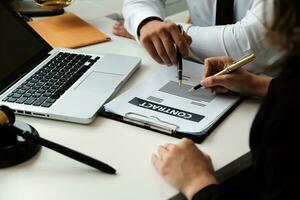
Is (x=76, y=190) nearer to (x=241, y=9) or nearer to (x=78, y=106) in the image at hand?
(x=78, y=106)

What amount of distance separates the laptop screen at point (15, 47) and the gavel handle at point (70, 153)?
0.77 feet

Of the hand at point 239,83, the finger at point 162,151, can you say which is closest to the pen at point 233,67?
the hand at point 239,83

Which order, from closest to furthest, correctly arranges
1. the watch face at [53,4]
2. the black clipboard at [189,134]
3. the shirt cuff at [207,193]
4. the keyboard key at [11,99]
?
the shirt cuff at [207,193] < the black clipboard at [189,134] < the keyboard key at [11,99] < the watch face at [53,4]

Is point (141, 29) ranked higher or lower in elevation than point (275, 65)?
lower

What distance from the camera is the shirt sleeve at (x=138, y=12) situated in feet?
4.41

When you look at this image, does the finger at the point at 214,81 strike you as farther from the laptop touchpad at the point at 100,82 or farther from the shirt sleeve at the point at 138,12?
the shirt sleeve at the point at 138,12

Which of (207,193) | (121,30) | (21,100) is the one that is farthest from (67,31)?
(207,193)

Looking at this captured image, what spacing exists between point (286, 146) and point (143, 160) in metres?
0.30

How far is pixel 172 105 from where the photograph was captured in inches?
41.1

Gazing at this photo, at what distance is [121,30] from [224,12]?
317mm

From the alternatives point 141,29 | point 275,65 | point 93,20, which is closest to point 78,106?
point 141,29

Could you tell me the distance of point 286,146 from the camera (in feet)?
2.26

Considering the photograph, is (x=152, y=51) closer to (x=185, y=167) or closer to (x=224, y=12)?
(x=224, y=12)

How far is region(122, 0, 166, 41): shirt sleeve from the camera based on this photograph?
4.41 feet
